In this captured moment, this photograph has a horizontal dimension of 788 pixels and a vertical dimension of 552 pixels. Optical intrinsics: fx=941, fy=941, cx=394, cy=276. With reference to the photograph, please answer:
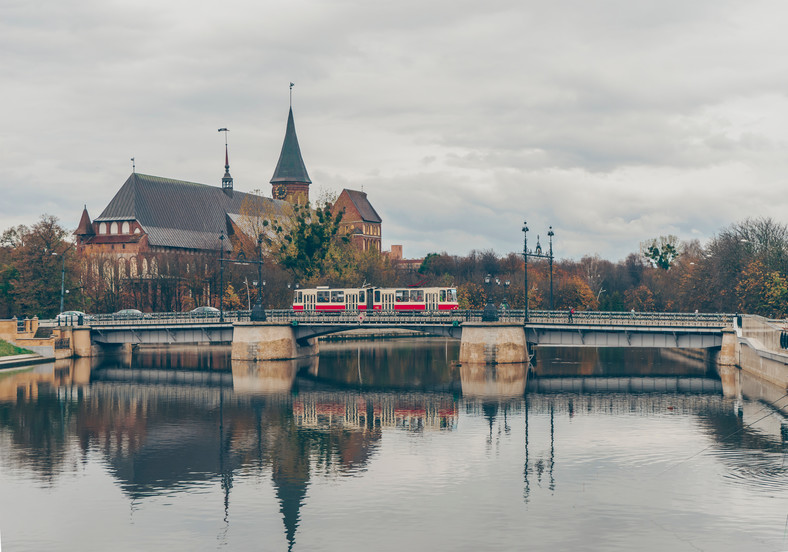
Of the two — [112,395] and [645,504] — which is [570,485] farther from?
[112,395]

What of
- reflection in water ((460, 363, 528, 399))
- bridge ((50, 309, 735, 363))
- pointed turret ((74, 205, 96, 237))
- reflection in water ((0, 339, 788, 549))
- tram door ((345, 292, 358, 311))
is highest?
pointed turret ((74, 205, 96, 237))

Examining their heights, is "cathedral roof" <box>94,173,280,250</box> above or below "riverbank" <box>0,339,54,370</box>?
above

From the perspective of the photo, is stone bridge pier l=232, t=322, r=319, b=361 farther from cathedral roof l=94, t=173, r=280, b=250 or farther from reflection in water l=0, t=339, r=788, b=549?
cathedral roof l=94, t=173, r=280, b=250

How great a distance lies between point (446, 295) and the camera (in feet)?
288

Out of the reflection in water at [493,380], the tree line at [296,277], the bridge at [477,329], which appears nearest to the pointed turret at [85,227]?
the tree line at [296,277]

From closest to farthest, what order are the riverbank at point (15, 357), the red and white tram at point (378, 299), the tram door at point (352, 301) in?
the riverbank at point (15, 357) < the red and white tram at point (378, 299) < the tram door at point (352, 301)

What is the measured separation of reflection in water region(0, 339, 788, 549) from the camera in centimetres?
3375

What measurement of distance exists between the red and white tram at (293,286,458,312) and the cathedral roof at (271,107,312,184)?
86.2 m

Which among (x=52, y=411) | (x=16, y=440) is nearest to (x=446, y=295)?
(x=52, y=411)

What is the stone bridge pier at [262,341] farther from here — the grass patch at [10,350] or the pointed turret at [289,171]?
the pointed turret at [289,171]

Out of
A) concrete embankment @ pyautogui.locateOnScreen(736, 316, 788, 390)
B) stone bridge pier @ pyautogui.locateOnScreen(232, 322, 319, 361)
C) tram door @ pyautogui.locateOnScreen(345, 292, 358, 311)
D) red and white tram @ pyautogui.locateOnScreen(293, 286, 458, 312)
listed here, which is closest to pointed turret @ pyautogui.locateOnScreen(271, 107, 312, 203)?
red and white tram @ pyautogui.locateOnScreen(293, 286, 458, 312)

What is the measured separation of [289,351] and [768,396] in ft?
137

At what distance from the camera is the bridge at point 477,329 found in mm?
74000

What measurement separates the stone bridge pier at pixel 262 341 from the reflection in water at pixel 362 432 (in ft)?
11.6
